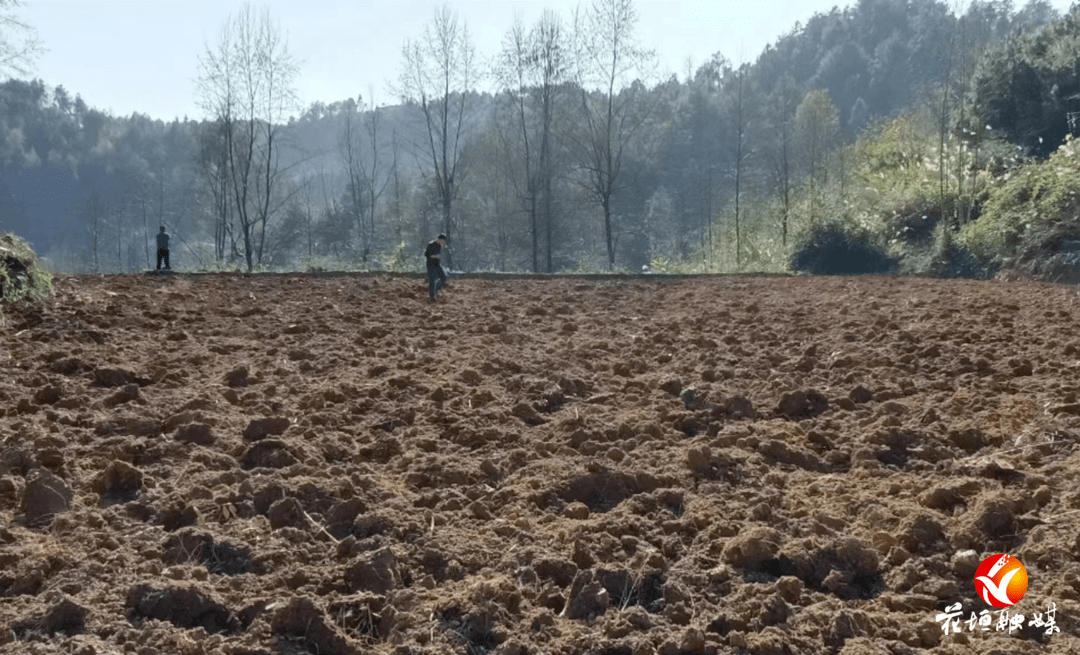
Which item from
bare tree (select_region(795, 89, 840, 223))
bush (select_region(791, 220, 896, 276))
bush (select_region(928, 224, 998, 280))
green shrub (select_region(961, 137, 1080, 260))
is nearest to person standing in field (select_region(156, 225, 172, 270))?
bush (select_region(791, 220, 896, 276))

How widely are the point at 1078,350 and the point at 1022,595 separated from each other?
4.39 metres

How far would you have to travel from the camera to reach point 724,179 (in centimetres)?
5334

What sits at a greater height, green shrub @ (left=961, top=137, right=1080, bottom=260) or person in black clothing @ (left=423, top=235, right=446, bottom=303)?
green shrub @ (left=961, top=137, right=1080, bottom=260)

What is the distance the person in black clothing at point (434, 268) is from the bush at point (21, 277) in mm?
4283

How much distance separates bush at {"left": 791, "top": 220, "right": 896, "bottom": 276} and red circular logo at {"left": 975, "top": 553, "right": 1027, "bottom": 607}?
15113mm

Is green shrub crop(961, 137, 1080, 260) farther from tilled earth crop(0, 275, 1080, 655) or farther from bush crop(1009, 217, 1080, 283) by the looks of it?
tilled earth crop(0, 275, 1080, 655)

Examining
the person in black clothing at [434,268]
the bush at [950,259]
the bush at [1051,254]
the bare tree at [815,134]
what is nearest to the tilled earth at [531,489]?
the person in black clothing at [434,268]

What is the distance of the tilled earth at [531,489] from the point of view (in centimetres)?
321

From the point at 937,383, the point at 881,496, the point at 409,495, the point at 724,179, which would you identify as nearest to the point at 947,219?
the point at 937,383

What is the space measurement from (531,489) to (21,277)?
20.5 feet

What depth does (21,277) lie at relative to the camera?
814 cm

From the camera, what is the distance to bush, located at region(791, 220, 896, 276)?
1795 centimetres

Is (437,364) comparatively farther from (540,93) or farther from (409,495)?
(540,93)

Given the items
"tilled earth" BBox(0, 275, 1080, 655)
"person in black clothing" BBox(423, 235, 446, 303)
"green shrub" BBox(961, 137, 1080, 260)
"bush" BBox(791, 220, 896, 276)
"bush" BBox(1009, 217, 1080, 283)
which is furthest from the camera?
"bush" BBox(791, 220, 896, 276)
